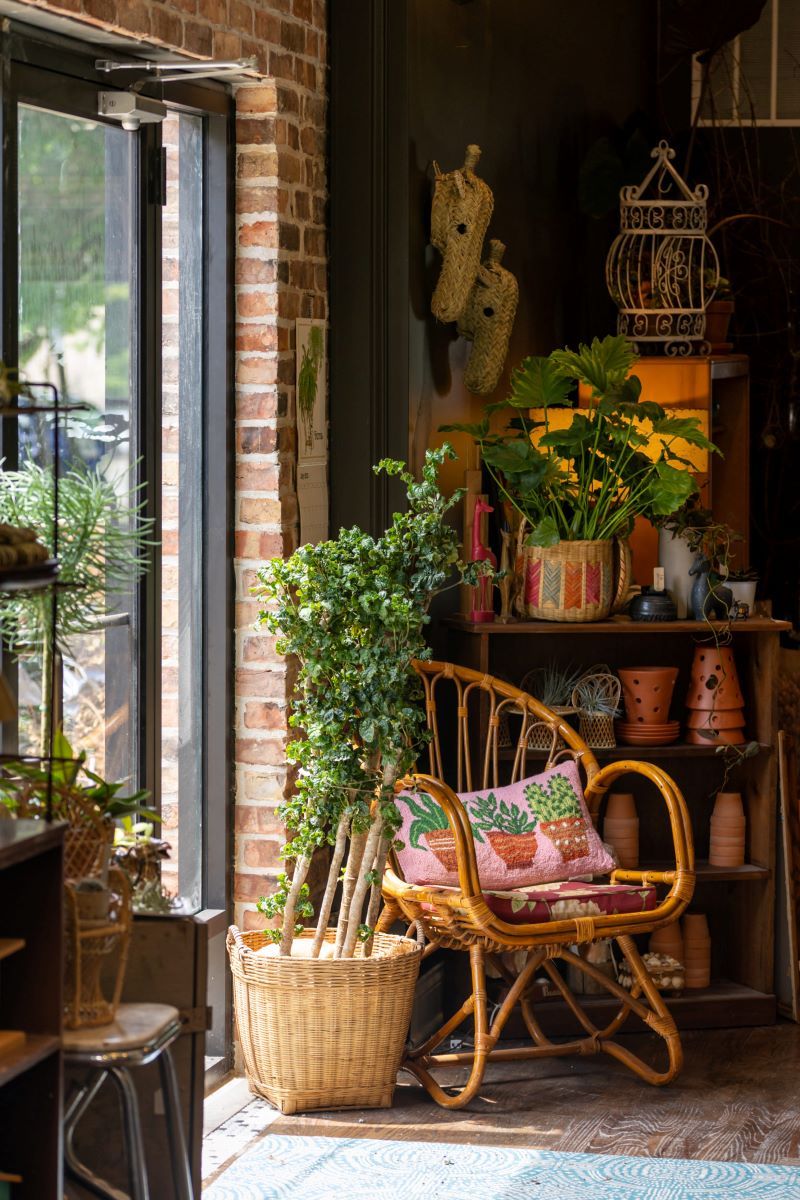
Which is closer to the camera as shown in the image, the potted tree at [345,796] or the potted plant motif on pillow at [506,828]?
the potted tree at [345,796]

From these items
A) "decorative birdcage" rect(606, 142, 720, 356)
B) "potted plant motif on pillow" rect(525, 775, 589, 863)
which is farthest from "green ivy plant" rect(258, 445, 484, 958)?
"decorative birdcage" rect(606, 142, 720, 356)

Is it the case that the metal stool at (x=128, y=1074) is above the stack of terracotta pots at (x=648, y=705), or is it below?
below

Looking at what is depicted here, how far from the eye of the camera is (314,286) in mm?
4555

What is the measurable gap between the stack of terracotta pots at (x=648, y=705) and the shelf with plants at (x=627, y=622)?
35 mm

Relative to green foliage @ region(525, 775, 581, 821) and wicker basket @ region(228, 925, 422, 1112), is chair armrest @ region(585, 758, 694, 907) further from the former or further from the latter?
wicker basket @ region(228, 925, 422, 1112)

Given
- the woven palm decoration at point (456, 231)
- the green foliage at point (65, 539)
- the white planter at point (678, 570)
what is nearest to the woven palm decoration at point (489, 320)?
the woven palm decoration at point (456, 231)

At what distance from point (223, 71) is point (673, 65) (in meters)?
3.15

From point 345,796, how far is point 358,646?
14.4 inches

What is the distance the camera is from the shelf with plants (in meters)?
4.70

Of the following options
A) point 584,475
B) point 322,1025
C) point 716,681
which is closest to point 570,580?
point 584,475

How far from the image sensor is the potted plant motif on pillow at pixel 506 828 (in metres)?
4.50

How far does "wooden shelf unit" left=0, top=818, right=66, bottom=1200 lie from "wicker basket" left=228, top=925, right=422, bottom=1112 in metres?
1.49

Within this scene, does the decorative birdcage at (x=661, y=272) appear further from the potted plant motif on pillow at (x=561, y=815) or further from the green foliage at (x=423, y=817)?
the green foliage at (x=423, y=817)

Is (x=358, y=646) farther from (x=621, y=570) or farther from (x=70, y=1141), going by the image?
(x=70, y=1141)
